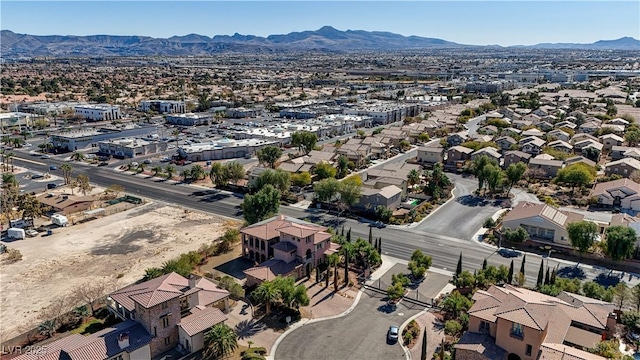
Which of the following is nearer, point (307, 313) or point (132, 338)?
point (132, 338)

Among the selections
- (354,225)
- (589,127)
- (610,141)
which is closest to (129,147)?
(354,225)

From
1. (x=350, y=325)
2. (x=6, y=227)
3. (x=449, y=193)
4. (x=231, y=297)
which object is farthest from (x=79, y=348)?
(x=449, y=193)

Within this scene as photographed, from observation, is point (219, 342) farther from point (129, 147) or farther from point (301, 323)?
point (129, 147)

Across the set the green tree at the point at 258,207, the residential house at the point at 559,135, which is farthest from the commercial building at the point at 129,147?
the residential house at the point at 559,135

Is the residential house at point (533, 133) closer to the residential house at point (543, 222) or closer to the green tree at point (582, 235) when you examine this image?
the residential house at point (543, 222)

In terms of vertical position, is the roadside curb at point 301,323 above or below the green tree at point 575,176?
below

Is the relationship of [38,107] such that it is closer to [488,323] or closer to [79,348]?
[79,348]

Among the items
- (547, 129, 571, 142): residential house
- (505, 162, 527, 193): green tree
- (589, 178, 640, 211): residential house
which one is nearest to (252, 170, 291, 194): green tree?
(505, 162, 527, 193): green tree
